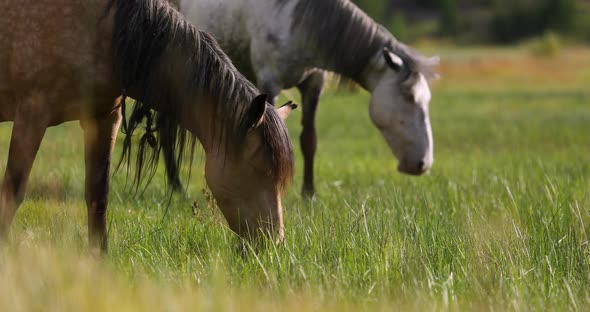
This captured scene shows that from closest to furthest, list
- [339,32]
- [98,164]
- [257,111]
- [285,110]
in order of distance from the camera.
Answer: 1. [257,111]
2. [285,110]
3. [98,164]
4. [339,32]

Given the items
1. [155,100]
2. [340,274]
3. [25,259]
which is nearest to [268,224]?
[340,274]

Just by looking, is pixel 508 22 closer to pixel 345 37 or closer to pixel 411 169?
pixel 411 169

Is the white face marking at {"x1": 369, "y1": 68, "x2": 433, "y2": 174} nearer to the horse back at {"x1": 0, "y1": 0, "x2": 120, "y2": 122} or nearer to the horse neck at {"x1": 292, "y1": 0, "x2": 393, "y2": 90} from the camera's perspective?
the horse neck at {"x1": 292, "y1": 0, "x2": 393, "y2": 90}

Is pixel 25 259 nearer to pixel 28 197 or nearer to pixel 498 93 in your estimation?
pixel 28 197

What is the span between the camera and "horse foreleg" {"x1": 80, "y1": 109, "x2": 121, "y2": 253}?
4.43 metres

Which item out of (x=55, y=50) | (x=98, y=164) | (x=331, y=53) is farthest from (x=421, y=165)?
(x=55, y=50)

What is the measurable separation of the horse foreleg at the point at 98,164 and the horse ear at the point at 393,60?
2.67m

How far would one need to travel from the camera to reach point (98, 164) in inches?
178

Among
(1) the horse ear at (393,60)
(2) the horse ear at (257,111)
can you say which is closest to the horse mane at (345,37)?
(1) the horse ear at (393,60)

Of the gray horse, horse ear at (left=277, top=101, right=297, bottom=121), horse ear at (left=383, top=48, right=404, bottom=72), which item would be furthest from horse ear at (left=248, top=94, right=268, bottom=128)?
horse ear at (left=383, top=48, right=404, bottom=72)

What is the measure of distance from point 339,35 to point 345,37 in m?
0.06

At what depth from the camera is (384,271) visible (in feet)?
11.4

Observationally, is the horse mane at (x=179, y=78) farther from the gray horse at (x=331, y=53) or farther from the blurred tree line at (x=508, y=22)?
the blurred tree line at (x=508, y=22)

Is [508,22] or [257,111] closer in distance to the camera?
[257,111]
